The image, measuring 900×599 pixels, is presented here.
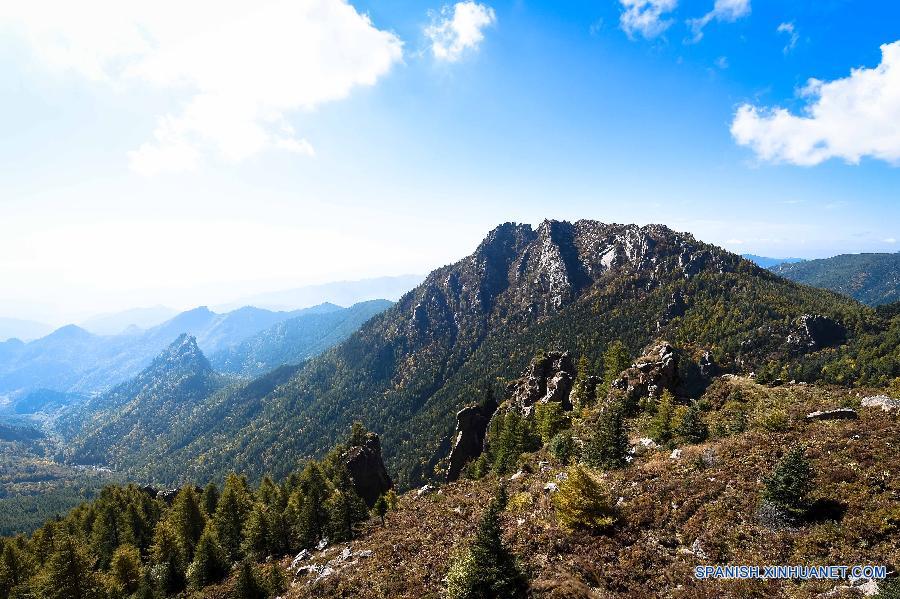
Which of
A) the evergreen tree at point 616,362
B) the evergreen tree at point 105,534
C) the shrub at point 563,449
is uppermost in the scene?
the evergreen tree at point 616,362

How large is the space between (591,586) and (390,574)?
1836 centimetres

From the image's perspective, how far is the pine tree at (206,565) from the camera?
5875 cm

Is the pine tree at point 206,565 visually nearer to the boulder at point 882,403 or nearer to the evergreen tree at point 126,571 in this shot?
the evergreen tree at point 126,571

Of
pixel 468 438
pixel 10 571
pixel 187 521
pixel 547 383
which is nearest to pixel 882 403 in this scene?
pixel 547 383

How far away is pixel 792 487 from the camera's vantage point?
26453mm

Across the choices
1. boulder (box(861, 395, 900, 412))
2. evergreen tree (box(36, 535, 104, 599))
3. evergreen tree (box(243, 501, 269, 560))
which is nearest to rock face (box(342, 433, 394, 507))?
evergreen tree (box(243, 501, 269, 560))

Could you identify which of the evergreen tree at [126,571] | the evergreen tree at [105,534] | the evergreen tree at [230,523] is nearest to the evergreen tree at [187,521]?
the evergreen tree at [230,523]

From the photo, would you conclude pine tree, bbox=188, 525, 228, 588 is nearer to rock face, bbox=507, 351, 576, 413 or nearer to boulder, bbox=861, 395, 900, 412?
rock face, bbox=507, 351, 576, 413

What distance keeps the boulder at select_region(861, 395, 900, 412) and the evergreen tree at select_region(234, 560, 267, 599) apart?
2716 inches

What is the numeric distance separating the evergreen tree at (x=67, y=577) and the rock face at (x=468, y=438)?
240 ft

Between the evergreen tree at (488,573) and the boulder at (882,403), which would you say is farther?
the boulder at (882,403)

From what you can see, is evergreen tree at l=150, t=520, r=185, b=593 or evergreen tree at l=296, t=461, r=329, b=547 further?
evergreen tree at l=296, t=461, r=329, b=547

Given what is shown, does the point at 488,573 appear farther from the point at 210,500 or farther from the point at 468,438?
the point at 210,500

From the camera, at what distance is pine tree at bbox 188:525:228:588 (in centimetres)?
5875
